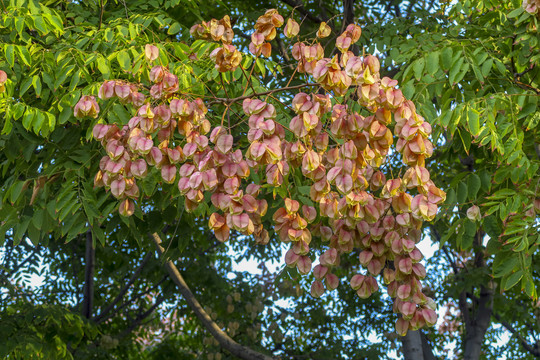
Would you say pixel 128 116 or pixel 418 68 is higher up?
pixel 418 68

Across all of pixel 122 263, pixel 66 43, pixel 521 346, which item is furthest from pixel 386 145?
pixel 521 346

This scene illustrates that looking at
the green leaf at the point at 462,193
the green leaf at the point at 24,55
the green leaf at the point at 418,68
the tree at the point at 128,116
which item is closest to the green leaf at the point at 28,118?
the tree at the point at 128,116

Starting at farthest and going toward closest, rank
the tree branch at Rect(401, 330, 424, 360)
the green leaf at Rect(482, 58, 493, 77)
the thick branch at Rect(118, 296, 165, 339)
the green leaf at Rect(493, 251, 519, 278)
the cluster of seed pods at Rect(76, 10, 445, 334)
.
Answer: the thick branch at Rect(118, 296, 165, 339), the tree branch at Rect(401, 330, 424, 360), the green leaf at Rect(482, 58, 493, 77), the green leaf at Rect(493, 251, 519, 278), the cluster of seed pods at Rect(76, 10, 445, 334)

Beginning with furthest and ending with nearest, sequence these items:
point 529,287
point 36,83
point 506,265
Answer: point 36,83 < point 506,265 < point 529,287

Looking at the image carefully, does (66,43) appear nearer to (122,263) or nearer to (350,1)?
(350,1)

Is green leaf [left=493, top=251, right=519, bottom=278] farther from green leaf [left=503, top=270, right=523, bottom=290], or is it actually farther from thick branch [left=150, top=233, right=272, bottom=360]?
thick branch [left=150, top=233, right=272, bottom=360]

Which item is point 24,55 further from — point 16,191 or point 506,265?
point 506,265

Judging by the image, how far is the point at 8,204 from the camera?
14.3 ft

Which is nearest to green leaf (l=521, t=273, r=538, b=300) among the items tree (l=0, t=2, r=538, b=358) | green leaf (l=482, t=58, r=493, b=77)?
tree (l=0, t=2, r=538, b=358)

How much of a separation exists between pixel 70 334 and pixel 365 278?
4.10m

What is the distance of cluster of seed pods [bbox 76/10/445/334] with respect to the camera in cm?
240

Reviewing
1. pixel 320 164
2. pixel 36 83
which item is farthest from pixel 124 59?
pixel 320 164

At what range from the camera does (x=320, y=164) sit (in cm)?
252

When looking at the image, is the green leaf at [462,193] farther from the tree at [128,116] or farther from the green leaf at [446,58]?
the green leaf at [446,58]
